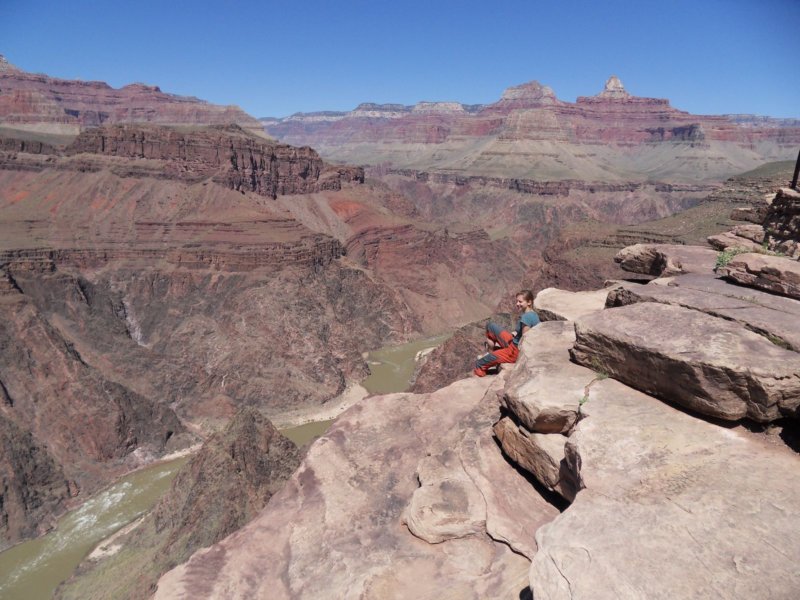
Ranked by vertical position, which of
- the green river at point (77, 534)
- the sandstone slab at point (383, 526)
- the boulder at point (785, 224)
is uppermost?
the boulder at point (785, 224)

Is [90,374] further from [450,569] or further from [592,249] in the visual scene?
[592,249]

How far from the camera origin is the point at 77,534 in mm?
32750

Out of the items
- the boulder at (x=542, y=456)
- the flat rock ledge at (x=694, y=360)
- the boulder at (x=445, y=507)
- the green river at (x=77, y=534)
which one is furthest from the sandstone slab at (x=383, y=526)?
the green river at (x=77, y=534)

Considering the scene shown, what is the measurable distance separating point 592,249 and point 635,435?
A: 56273 mm

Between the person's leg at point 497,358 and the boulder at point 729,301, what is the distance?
269cm

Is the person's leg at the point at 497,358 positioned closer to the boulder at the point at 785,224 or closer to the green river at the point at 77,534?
the boulder at the point at 785,224

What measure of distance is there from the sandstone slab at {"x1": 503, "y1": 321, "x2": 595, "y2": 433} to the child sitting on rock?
5.09 feet

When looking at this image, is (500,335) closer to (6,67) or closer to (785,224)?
(785,224)

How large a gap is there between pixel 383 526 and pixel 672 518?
5633 mm

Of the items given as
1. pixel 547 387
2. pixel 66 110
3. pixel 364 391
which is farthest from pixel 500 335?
pixel 66 110

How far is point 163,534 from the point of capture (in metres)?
25.5

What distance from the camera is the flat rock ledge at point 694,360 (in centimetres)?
737

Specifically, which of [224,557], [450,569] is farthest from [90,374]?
[450,569]

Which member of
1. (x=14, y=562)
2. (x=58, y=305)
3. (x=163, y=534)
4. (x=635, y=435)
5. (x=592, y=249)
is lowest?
(x=14, y=562)
